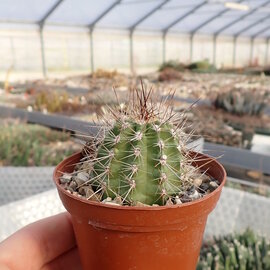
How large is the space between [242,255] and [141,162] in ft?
2.97

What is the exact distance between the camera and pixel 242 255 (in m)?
1.33

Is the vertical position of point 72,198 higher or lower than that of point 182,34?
lower

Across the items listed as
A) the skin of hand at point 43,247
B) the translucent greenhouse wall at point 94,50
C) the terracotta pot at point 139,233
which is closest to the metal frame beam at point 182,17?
the translucent greenhouse wall at point 94,50

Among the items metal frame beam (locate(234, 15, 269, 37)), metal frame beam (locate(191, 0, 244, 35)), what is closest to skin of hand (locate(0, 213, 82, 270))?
metal frame beam (locate(191, 0, 244, 35))

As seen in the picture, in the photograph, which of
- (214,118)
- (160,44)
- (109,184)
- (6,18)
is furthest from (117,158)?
(160,44)

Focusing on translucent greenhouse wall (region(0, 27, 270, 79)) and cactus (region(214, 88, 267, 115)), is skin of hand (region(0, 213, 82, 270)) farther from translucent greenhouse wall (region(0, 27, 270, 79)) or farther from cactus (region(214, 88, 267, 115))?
translucent greenhouse wall (region(0, 27, 270, 79))

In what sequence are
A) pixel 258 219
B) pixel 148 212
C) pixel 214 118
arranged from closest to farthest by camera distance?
pixel 148 212
pixel 258 219
pixel 214 118

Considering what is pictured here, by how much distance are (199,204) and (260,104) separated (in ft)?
11.9

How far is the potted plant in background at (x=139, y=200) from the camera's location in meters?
0.59

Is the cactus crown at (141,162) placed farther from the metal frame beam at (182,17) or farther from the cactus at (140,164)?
the metal frame beam at (182,17)

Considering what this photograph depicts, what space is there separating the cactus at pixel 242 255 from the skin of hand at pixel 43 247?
65cm

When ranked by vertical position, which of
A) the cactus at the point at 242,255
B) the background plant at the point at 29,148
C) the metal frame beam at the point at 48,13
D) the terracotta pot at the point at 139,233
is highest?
the metal frame beam at the point at 48,13

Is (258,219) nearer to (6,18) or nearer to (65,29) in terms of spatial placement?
(6,18)

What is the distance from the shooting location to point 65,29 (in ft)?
29.5
